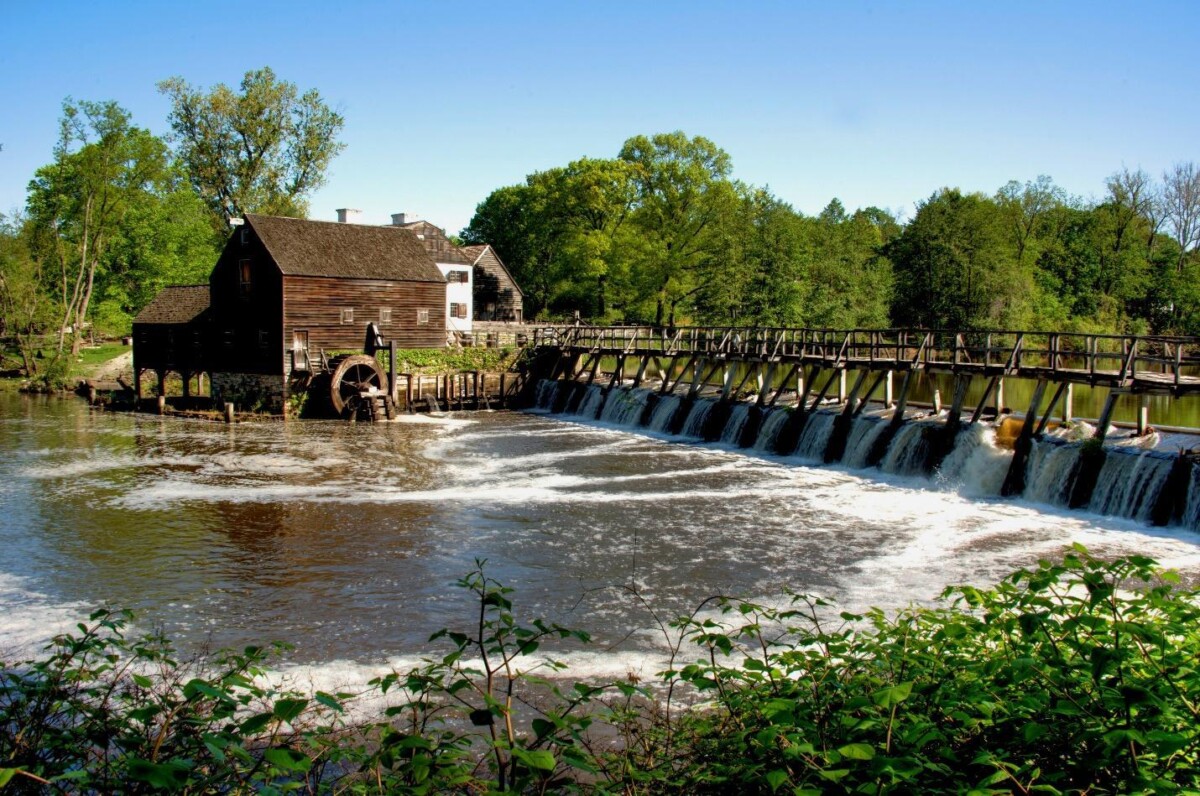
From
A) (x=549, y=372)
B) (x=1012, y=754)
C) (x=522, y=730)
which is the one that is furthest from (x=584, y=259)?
(x=1012, y=754)

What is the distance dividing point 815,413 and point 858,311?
94.0 feet


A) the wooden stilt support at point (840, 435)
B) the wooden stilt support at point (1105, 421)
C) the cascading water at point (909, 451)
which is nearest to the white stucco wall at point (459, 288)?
the wooden stilt support at point (840, 435)

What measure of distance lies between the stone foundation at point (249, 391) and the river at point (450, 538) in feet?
28.5

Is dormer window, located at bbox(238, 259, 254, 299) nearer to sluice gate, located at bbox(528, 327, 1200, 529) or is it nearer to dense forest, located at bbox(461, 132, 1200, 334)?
sluice gate, located at bbox(528, 327, 1200, 529)

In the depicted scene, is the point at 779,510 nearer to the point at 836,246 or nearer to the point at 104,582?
the point at 104,582

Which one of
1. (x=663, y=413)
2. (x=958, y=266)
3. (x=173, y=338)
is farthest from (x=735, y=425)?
(x=173, y=338)

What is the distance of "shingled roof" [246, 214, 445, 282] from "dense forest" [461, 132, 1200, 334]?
15.2m

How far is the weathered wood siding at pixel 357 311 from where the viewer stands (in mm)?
39844

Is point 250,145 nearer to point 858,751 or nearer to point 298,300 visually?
point 298,300

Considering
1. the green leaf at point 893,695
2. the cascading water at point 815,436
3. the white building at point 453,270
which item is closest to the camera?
the green leaf at point 893,695

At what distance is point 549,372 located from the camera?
45906 millimetres

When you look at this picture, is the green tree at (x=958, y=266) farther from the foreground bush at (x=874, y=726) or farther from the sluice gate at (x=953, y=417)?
the foreground bush at (x=874, y=726)

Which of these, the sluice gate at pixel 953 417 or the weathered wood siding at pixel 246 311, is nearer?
the sluice gate at pixel 953 417

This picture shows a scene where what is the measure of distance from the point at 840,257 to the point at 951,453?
38.9 meters
